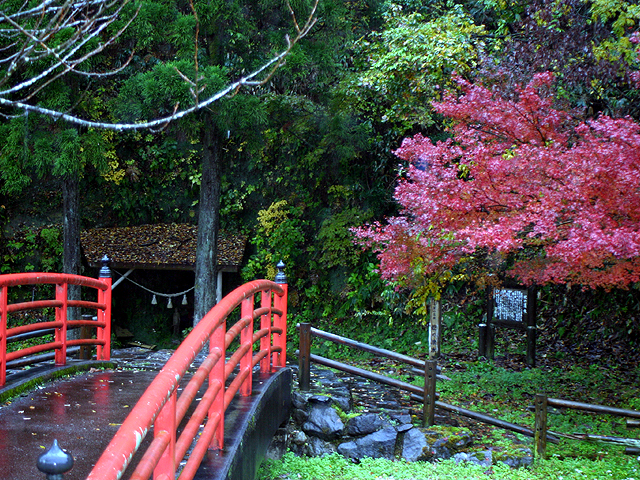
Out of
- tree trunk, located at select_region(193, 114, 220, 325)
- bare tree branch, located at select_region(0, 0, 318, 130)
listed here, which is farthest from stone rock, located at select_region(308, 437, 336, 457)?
tree trunk, located at select_region(193, 114, 220, 325)

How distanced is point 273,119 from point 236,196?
3268 mm

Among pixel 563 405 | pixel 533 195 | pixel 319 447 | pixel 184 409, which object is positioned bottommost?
pixel 319 447

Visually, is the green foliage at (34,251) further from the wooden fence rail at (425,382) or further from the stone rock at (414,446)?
the stone rock at (414,446)

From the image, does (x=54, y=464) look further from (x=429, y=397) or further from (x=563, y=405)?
(x=563, y=405)

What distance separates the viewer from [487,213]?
22.6 ft

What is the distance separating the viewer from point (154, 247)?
14.8 m

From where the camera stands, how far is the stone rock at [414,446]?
19.8ft

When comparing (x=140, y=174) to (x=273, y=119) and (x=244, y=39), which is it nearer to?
(x=273, y=119)

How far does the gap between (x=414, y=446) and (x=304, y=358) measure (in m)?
1.70

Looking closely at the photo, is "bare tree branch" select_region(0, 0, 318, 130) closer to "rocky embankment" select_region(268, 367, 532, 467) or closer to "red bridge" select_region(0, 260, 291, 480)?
"red bridge" select_region(0, 260, 291, 480)

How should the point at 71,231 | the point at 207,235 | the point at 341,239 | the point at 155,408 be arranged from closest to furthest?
the point at 155,408
the point at 207,235
the point at 71,231
the point at 341,239

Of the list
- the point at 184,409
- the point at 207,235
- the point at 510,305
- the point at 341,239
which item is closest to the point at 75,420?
the point at 184,409

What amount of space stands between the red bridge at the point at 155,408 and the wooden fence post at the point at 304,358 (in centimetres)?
101

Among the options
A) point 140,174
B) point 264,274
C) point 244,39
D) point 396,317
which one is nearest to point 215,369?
point 244,39
